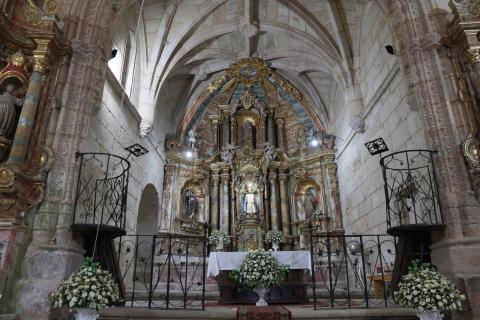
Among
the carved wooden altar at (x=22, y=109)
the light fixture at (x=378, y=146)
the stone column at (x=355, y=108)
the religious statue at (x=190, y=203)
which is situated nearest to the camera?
the carved wooden altar at (x=22, y=109)

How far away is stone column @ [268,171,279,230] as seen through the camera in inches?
589

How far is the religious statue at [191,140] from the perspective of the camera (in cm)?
1596

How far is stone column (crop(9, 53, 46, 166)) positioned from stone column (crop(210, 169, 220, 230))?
9.68 m

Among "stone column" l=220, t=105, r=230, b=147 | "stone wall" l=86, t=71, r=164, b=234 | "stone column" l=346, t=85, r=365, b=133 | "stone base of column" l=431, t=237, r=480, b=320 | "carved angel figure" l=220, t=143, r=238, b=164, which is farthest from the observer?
"stone column" l=220, t=105, r=230, b=147

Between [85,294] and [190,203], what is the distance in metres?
10.5

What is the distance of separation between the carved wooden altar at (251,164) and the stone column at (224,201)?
0.02 meters

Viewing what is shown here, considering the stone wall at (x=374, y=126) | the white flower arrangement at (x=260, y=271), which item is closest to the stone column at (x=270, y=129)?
the stone wall at (x=374, y=126)

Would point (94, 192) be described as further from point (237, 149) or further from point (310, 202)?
point (310, 202)

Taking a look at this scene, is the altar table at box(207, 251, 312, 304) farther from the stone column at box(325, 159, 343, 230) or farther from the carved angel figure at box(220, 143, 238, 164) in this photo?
the carved angel figure at box(220, 143, 238, 164)

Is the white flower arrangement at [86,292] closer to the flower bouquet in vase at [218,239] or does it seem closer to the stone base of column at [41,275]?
the stone base of column at [41,275]

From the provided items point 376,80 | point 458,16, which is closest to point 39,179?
point 458,16

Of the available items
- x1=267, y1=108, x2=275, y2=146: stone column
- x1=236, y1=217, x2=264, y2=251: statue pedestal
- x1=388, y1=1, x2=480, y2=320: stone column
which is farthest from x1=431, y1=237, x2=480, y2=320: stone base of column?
x1=267, y1=108, x2=275, y2=146: stone column

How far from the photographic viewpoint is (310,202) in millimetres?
15297

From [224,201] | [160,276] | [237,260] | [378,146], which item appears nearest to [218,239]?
[224,201]
